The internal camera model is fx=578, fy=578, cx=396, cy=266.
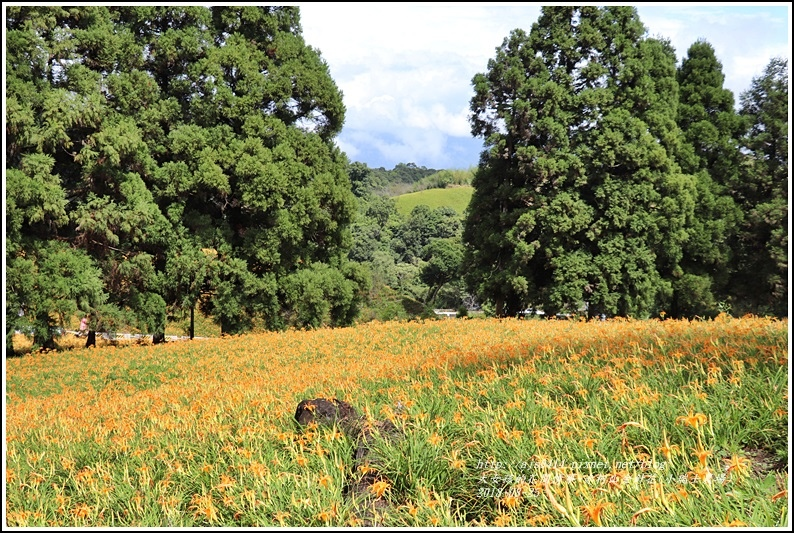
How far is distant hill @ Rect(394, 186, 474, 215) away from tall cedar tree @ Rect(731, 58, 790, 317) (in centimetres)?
6892

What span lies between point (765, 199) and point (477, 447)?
21.6m

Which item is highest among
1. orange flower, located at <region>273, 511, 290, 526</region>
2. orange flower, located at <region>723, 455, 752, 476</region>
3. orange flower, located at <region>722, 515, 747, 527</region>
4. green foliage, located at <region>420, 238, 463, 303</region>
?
green foliage, located at <region>420, 238, 463, 303</region>

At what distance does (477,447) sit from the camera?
13.5ft

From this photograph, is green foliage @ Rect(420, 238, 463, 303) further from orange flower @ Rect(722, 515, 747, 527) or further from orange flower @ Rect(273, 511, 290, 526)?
orange flower @ Rect(722, 515, 747, 527)

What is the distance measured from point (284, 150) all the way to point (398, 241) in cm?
4674

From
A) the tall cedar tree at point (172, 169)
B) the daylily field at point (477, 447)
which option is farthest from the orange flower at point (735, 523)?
the tall cedar tree at point (172, 169)

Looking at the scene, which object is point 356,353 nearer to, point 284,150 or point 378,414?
point 378,414

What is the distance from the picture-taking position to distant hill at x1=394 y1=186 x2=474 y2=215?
92312 millimetres

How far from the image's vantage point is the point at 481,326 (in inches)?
502

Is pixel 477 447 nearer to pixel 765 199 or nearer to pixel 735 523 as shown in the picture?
pixel 735 523

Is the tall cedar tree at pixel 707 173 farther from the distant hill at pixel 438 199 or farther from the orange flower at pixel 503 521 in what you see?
the distant hill at pixel 438 199

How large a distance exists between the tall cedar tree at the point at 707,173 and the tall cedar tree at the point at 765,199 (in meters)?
0.50

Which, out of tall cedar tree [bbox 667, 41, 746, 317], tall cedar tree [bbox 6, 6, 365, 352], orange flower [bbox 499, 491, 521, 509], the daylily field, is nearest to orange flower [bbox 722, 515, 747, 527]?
the daylily field

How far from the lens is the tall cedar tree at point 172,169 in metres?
13.5
